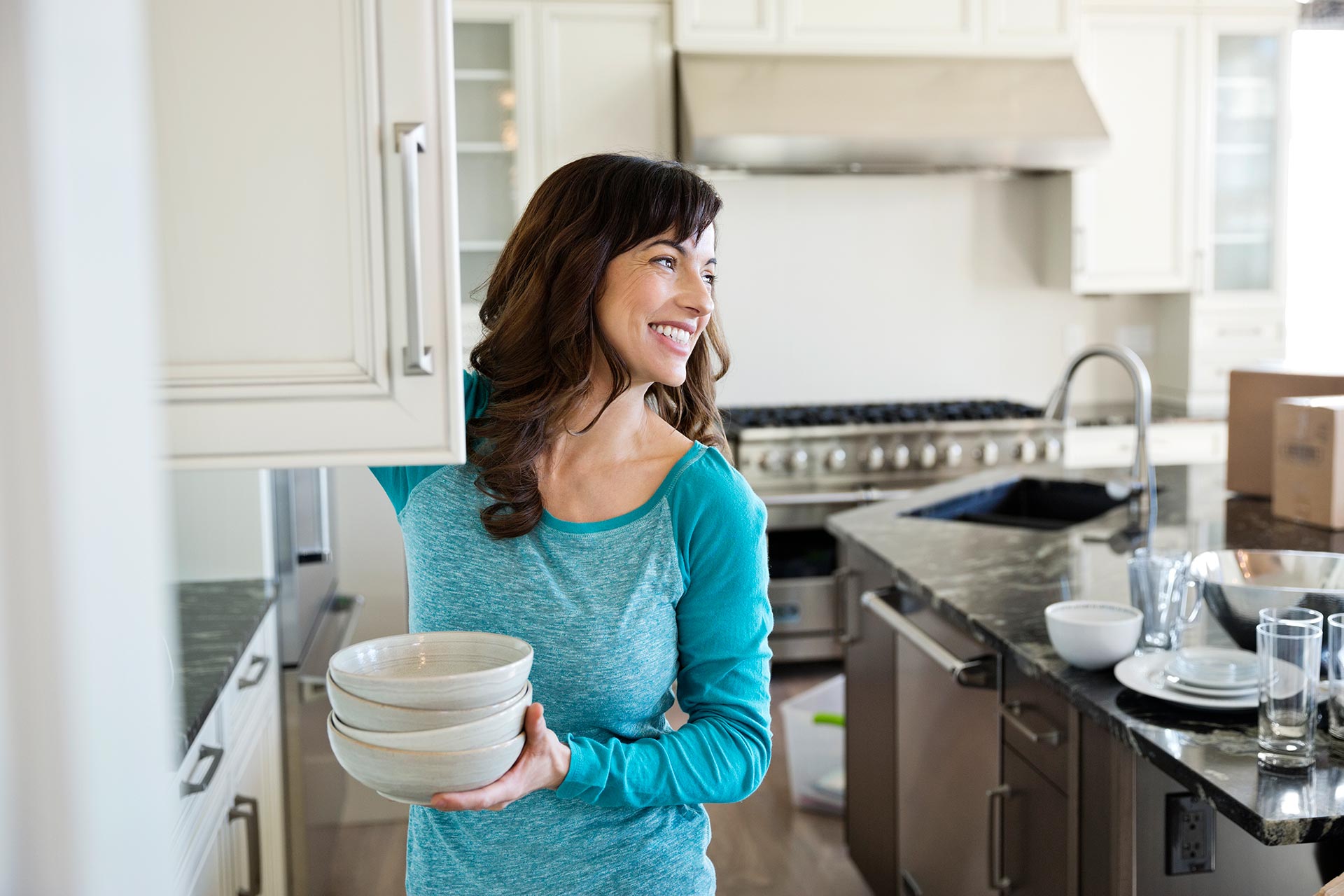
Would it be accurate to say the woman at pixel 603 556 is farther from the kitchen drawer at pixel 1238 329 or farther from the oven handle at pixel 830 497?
the kitchen drawer at pixel 1238 329

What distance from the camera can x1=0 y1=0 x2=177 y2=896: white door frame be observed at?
0.18 m

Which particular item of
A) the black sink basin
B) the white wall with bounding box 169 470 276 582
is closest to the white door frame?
the white wall with bounding box 169 470 276 582

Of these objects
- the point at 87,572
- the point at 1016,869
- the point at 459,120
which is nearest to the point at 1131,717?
the point at 1016,869

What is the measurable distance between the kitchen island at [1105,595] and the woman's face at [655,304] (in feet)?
2.36

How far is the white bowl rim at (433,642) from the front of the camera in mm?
957

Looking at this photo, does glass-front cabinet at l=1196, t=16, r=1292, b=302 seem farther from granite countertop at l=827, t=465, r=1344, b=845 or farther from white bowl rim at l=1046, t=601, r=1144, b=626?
white bowl rim at l=1046, t=601, r=1144, b=626

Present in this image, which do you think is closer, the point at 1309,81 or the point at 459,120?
the point at 459,120

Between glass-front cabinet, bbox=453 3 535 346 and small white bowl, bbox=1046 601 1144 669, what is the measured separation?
2.90m

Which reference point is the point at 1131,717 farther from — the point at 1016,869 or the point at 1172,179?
the point at 1172,179

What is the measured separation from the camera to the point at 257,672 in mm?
2084

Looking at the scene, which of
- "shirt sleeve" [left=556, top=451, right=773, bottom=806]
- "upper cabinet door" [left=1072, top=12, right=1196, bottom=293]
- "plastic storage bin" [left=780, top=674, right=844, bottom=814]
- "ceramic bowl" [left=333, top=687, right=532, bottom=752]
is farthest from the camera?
"upper cabinet door" [left=1072, top=12, right=1196, bottom=293]

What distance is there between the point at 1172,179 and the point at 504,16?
104 inches

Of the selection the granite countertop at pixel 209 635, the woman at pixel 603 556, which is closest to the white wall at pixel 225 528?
the granite countertop at pixel 209 635

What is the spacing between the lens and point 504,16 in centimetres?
412
